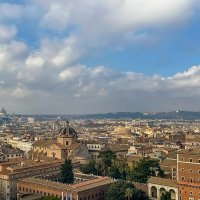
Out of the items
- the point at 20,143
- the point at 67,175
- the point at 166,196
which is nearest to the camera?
the point at 166,196

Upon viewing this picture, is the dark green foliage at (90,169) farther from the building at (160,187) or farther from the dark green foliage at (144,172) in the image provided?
the building at (160,187)

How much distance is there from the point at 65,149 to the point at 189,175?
115 ft

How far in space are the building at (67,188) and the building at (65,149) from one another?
20482mm

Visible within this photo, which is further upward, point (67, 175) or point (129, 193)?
point (67, 175)

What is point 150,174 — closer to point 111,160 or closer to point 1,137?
point 111,160

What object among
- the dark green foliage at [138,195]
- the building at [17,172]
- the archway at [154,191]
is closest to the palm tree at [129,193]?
the dark green foliage at [138,195]

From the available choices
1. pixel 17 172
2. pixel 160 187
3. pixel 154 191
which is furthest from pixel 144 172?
pixel 17 172

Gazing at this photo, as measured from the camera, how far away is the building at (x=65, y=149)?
7781cm

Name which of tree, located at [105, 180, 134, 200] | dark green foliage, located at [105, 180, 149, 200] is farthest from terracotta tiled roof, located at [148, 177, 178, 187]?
tree, located at [105, 180, 134, 200]

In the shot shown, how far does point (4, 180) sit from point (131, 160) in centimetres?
2666

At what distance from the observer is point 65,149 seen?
78812 mm

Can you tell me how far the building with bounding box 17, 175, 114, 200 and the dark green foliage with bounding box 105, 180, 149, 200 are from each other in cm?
328

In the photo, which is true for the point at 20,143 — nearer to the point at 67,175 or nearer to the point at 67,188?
the point at 67,175

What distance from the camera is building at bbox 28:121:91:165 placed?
77812 millimetres
